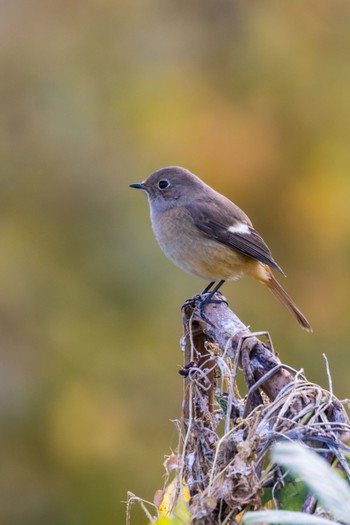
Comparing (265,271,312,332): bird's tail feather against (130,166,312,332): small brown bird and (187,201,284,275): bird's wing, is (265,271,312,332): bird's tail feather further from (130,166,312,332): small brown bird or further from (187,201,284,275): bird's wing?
(187,201,284,275): bird's wing

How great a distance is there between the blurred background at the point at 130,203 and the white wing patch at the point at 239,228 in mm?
2662

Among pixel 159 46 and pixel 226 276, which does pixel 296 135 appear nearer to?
pixel 159 46

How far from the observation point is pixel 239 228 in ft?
17.6

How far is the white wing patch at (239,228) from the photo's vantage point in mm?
5328

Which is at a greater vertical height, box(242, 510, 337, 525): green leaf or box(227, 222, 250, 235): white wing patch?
box(242, 510, 337, 525): green leaf

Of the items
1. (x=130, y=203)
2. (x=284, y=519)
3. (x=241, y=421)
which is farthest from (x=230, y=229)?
(x=130, y=203)

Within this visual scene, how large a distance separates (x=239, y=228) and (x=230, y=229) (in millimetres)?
74

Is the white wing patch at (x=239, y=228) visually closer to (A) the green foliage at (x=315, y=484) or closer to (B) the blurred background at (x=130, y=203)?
(B) the blurred background at (x=130, y=203)

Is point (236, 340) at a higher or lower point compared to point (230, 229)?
higher

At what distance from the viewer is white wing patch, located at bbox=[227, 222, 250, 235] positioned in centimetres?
533

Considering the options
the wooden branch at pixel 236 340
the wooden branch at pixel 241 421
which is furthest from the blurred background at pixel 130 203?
the wooden branch at pixel 241 421

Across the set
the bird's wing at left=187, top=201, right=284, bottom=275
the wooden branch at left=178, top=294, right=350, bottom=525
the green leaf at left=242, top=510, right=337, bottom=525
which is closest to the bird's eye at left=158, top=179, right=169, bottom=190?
the bird's wing at left=187, top=201, right=284, bottom=275

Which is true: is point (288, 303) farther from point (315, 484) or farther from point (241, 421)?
point (315, 484)

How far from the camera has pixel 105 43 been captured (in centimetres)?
1105
